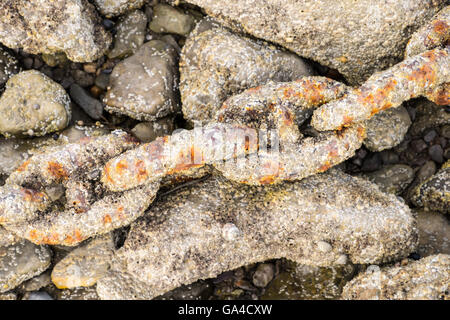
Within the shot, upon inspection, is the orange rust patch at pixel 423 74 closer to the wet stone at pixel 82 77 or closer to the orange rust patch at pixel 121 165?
the orange rust patch at pixel 121 165

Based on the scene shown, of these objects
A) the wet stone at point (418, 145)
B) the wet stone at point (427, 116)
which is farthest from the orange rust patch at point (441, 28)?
the wet stone at point (418, 145)

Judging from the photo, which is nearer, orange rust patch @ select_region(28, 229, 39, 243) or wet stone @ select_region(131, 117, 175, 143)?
orange rust patch @ select_region(28, 229, 39, 243)

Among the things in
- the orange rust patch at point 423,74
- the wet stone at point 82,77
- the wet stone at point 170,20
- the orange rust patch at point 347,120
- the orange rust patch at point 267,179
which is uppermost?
the wet stone at point 170,20

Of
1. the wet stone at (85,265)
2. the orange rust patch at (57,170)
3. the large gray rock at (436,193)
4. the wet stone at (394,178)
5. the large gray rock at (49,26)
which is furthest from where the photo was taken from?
the wet stone at (394,178)

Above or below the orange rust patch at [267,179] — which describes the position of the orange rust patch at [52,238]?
below

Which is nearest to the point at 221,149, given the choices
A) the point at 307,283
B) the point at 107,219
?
the point at 107,219

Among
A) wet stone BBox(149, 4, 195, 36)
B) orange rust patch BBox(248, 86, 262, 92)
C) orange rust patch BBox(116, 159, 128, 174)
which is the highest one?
wet stone BBox(149, 4, 195, 36)

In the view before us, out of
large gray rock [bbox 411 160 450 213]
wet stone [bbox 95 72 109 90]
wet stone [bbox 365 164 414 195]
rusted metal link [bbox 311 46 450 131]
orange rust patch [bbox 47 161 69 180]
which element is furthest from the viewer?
wet stone [bbox 365 164 414 195]

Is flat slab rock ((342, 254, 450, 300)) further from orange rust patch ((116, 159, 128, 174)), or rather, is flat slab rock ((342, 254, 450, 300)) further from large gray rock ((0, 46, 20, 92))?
large gray rock ((0, 46, 20, 92))

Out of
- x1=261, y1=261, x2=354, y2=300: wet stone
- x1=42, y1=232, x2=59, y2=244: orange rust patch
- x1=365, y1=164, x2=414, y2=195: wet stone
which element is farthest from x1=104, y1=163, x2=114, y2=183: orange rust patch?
x1=365, y1=164, x2=414, y2=195: wet stone
